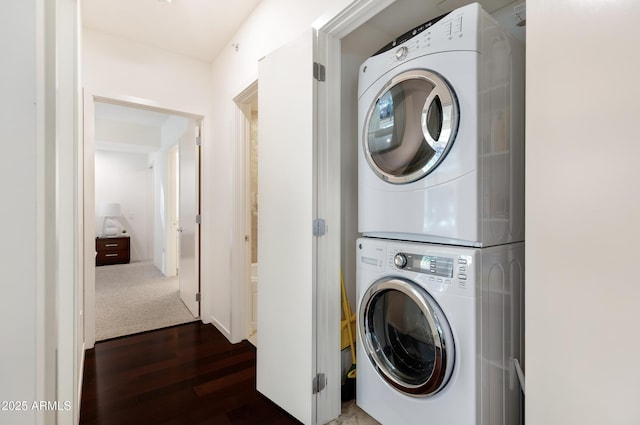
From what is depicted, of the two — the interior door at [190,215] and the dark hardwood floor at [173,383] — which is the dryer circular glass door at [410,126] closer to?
the dark hardwood floor at [173,383]

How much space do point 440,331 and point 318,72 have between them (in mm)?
1342

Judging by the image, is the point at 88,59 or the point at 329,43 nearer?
the point at 329,43

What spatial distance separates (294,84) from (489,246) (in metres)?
1.23

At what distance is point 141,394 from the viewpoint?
1.81 m

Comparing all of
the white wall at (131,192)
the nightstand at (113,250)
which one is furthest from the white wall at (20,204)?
the white wall at (131,192)

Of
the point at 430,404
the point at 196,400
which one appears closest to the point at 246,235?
the point at 196,400

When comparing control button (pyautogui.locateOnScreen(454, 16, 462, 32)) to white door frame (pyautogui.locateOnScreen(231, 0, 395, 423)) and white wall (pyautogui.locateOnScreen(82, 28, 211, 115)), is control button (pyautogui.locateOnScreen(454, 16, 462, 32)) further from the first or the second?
white wall (pyautogui.locateOnScreen(82, 28, 211, 115))

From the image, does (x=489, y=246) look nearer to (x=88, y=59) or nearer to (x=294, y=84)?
(x=294, y=84)

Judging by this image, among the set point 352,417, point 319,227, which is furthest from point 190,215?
point 352,417

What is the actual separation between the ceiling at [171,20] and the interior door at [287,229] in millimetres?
841

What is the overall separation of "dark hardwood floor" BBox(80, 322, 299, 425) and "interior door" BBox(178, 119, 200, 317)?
0.62 meters

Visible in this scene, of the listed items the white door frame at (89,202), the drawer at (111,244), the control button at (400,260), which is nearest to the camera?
the control button at (400,260)

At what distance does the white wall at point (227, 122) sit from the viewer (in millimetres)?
1913
